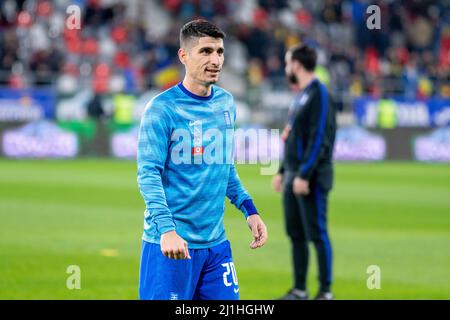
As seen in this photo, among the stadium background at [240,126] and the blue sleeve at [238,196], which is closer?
the blue sleeve at [238,196]

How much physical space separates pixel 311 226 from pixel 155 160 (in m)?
3.67

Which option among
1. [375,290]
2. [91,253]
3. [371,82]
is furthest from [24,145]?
[375,290]

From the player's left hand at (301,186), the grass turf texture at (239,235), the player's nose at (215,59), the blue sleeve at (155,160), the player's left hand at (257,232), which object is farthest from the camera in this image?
the grass turf texture at (239,235)

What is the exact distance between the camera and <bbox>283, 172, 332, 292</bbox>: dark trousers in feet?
28.1

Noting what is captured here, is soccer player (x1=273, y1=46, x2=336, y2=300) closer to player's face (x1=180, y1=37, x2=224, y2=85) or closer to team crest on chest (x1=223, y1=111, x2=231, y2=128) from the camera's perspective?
team crest on chest (x1=223, y1=111, x2=231, y2=128)

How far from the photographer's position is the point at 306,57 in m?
8.71

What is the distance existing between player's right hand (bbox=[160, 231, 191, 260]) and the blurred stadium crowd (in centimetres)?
2068

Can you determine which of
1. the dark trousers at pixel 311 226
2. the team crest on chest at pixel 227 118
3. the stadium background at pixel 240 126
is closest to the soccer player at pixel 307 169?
the dark trousers at pixel 311 226

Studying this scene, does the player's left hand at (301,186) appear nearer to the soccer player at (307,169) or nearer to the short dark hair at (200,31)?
the soccer player at (307,169)

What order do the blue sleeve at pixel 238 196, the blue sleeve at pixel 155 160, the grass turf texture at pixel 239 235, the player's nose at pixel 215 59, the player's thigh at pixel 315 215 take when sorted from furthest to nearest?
the grass turf texture at pixel 239 235, the player's thigh at pixel 315 215, the blue sleeve at pixel 238 196, the player's nose at pixel 215 59, the blue sleeve at pixel 155 160

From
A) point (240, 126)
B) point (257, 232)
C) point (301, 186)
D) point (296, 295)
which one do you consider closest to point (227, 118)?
point (257, 232)

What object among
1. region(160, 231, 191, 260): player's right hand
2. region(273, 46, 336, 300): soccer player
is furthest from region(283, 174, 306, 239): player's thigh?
region(160, 231, 191, 260): player's right hand

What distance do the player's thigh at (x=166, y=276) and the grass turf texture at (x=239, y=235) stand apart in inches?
133

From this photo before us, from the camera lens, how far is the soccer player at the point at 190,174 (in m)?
5.18
